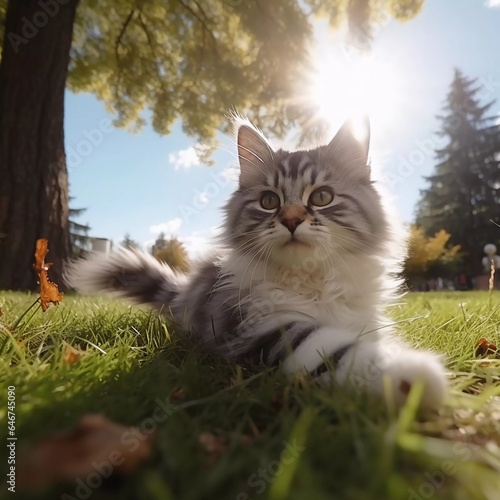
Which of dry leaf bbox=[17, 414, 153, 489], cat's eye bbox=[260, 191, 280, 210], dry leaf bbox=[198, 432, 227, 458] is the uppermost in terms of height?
cat's eye bbox=[260, 191, 280, 210]

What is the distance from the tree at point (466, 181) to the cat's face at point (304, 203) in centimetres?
1874

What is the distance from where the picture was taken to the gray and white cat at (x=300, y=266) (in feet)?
4.69

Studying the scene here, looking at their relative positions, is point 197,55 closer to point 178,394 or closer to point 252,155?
point 252,155

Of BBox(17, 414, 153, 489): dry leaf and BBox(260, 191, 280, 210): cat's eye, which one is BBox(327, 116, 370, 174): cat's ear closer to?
BBox(260, 191, 280, 210): cat's eye

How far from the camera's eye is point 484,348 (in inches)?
66.1

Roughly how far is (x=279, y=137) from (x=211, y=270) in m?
5.88

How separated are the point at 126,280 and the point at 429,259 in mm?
14307

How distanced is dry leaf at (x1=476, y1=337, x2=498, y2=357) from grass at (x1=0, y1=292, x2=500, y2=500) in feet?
0.65

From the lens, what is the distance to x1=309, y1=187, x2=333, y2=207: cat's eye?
1762 millimetres

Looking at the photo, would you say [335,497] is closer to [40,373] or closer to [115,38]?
[40,373]

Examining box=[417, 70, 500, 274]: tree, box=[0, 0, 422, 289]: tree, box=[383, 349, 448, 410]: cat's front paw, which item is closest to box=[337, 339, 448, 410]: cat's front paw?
box=[383, 349, 448, 410]: cat's front paw

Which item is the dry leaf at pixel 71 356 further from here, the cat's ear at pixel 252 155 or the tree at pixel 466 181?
the tree at pixel 466 181

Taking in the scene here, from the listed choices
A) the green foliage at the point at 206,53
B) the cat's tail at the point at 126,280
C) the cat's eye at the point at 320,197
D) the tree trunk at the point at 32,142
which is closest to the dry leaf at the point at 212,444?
the cat's eye at the point at 320,197

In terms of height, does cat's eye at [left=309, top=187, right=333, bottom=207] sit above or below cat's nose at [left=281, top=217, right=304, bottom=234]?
above
